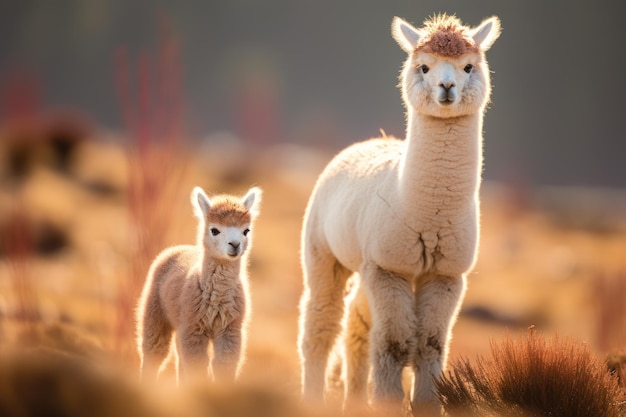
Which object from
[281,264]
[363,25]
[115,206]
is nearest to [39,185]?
[115,206]

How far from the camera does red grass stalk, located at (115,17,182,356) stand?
31.6 ft

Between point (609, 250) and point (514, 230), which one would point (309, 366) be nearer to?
point (609, 250)

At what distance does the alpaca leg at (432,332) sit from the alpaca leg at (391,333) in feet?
0.26

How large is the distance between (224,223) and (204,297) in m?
0.56

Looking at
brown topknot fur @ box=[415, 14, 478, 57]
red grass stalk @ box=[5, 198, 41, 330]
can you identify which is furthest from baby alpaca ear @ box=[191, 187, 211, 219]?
red grass stalk @ box=[5, 198, 41, 330]

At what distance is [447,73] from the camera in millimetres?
6727

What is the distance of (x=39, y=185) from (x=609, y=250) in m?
20.0

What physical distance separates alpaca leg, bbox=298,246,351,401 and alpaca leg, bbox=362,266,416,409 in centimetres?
135

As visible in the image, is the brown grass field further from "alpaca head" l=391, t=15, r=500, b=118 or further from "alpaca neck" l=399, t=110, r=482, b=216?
"alpaca head" l=391, t=15, r=500, b=118

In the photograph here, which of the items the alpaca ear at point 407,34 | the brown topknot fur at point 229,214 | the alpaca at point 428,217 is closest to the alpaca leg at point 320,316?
the alpaca at point 428,217

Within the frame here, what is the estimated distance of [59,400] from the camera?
3.61 meters

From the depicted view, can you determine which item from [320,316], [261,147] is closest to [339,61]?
[261,147]

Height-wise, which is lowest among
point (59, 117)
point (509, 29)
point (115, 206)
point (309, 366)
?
point (309, 366)

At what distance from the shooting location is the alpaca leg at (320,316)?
27.7ft
